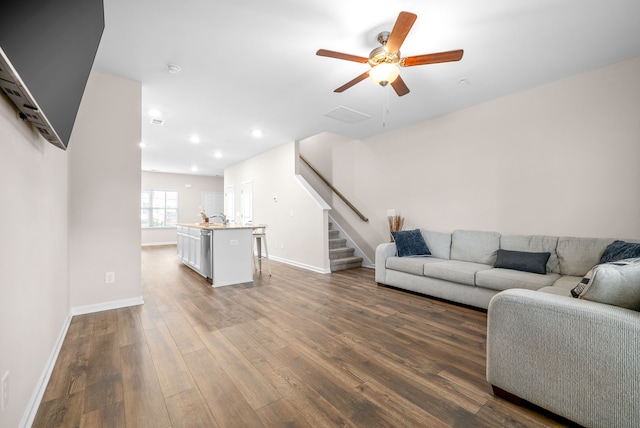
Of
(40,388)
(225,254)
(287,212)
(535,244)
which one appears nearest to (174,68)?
(225,254)

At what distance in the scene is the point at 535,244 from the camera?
322 centimetres

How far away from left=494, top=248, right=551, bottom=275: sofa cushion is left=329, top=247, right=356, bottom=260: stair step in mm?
2844

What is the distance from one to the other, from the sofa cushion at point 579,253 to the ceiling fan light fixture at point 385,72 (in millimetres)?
2673

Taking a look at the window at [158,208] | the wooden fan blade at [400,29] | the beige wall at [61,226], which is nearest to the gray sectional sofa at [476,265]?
the wooden fan blade at [400,29]

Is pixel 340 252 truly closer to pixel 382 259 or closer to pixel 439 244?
pixel 382 259

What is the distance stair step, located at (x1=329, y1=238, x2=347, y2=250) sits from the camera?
19.2 ft

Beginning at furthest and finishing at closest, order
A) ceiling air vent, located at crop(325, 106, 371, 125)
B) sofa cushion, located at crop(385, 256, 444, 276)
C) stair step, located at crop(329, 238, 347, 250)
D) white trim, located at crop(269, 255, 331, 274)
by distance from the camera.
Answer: stair step, located at crop(329, 238, 347, 250), white trim, located at crop(269, 255, 331, 274), ceiling air vent, located at crop(325, 106, 371, 125), sofa cushion, located at crop(385, 256, 444, 276)

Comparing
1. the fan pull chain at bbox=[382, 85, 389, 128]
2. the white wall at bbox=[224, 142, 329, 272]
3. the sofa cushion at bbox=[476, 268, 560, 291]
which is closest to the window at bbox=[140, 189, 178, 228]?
the white wall at bbox=[224, 142, 329, 272]

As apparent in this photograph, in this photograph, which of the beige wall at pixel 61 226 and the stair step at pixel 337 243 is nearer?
the beige wall at pixel 61 226

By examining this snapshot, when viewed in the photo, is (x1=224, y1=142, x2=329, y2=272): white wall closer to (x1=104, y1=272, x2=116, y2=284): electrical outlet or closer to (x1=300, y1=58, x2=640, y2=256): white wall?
(x1=300, y1=58, x2=640, y2=256): white wall

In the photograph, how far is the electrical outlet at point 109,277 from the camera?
3.11 metres

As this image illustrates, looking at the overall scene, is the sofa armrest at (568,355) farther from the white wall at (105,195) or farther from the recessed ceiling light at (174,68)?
the white wall at (105,195)

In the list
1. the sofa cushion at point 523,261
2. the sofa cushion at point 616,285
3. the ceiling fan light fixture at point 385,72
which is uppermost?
the ceiling fan light fixture at point 385,72

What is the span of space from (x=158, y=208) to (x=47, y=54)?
33.0 ft
